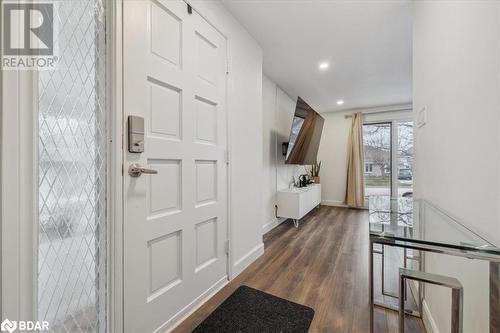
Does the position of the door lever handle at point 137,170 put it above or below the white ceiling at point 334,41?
below

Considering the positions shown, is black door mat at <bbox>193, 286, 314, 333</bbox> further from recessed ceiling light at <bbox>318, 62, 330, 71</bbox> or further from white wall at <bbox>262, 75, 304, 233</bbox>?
recessed ceiling light at <bbox>318, 62, 330, 71</bbox>

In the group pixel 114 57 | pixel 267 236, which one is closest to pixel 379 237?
pixel 114 57

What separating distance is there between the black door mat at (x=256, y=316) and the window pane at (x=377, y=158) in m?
4.53

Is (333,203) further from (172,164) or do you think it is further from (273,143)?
(172,164)

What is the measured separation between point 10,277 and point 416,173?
8.17 ft

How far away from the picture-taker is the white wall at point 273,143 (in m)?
3.42

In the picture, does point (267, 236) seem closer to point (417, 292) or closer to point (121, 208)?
point (417, 292)

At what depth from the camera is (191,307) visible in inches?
61.0

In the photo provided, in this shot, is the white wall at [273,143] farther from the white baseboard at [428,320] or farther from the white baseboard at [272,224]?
the white baseboard at [428,320]

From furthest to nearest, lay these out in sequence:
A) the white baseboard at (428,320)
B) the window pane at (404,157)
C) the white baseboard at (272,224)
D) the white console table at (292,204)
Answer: the window pane at (404,157)
the white console table at (292,204)
the white baseboard at (272,224)
the white baseboard at (428,320)

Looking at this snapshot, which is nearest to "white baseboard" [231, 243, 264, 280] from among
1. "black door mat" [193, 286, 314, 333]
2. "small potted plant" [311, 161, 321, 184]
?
"black door mat" [193, 286, 314, 333]

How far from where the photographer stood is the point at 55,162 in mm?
913

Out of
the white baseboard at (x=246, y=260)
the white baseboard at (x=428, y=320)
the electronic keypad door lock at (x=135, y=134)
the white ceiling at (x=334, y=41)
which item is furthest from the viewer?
the white baseboard at (x=246, y=260)

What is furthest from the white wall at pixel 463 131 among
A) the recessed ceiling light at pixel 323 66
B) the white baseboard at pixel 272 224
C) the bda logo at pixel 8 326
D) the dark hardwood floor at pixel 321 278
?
the white baseboard at pixel 272 224
